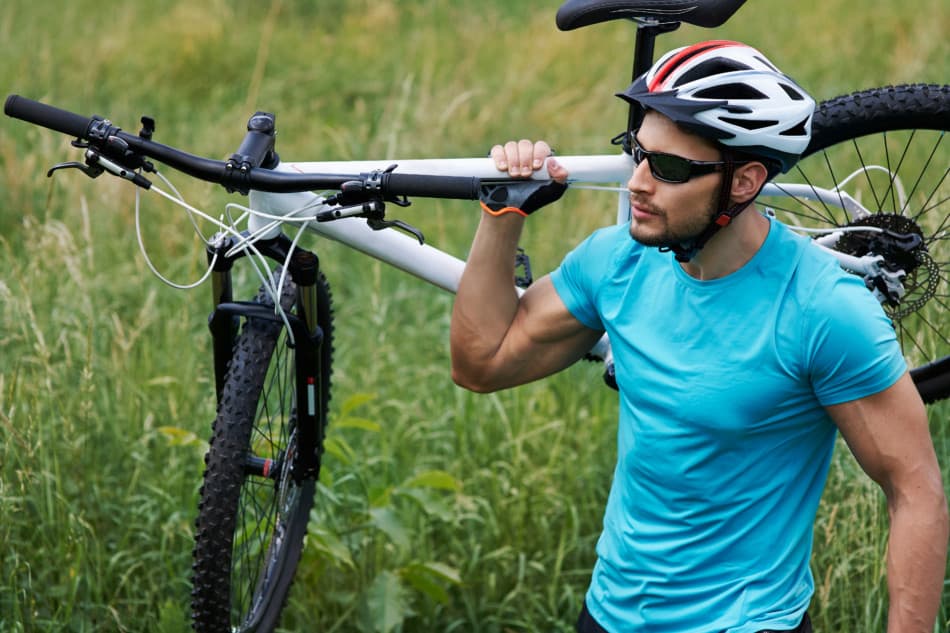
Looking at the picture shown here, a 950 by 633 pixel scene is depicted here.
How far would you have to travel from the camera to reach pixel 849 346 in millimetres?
2623

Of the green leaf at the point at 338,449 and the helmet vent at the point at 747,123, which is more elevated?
the helmet vent at the point at 747,123

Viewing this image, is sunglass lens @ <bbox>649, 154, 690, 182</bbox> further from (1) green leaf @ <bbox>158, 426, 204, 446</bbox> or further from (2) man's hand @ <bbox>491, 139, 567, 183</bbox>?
(1) green leaf @ <bbox>158, 426, 204, 446</bbox>

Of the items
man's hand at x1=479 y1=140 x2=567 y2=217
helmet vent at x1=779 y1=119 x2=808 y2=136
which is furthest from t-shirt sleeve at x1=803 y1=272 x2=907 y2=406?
man's hand at x1=479 y1=140 x2=567 y2=217

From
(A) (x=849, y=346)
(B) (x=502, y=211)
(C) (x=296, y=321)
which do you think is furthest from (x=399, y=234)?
(A) (x=849, y=346)

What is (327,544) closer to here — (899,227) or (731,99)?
(899,227)

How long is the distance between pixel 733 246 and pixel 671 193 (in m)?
0.20

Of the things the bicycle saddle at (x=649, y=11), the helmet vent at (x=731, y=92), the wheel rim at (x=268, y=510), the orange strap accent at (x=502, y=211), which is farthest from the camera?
the wheel rim at (x=268, y=510)

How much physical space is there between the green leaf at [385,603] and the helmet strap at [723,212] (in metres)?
1.88

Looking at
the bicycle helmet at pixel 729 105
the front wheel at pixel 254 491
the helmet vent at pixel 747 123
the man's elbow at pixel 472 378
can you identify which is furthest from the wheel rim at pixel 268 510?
the helmet vent at pixel 747 123

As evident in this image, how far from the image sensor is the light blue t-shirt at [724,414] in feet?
8.83

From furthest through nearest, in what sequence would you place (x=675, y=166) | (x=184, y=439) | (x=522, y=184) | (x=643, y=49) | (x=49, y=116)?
1. (x=184, y=439)
2. (x=643, y=49)
3. (x=522, y=184)
4. (x=49, y=116)
5. (x=675, y=166)

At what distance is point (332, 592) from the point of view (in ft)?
14.4

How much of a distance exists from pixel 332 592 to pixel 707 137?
2334 mm

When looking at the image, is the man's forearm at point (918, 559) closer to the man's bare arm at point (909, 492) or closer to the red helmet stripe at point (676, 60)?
the man's bare arm at point (909, 492)
